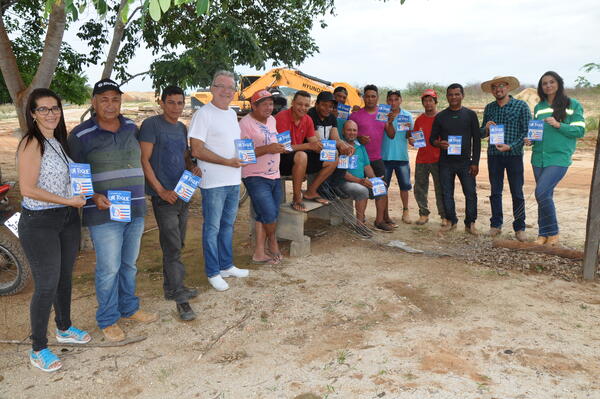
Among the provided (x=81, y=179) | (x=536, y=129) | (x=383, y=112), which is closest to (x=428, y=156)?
(x=383, y=112)

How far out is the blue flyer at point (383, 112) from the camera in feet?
21.1

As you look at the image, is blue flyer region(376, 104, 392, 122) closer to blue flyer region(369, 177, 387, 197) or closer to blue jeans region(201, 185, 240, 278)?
blue flyer region(369, 177, 387, 197)

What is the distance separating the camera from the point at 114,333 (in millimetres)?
3756

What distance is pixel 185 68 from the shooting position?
5.59 metres

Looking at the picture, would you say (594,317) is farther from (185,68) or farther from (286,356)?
(185,68)

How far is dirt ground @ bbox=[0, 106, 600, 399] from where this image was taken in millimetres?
3094

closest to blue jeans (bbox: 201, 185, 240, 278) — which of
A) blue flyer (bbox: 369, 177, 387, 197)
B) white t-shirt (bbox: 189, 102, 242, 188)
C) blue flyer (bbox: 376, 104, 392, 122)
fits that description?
white t-shirt (bbox: 189, 102, 242, 188)

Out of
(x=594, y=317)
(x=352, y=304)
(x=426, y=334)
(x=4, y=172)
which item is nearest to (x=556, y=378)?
(x=426, y=334)

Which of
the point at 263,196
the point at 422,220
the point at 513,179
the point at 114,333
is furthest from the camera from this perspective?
the point at 422,220

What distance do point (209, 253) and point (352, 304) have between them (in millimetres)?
1484

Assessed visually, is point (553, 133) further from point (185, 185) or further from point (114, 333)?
point (114, 333)

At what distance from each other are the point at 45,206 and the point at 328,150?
324cm

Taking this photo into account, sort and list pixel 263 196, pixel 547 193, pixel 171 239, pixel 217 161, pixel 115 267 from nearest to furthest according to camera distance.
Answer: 1. pixel 115 267
2. pixel 171 239
3. pixel 217 161
4. pixel 263 196
5. pixel 547 193

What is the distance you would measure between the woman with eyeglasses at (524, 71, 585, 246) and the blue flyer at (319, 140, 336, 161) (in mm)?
2338
